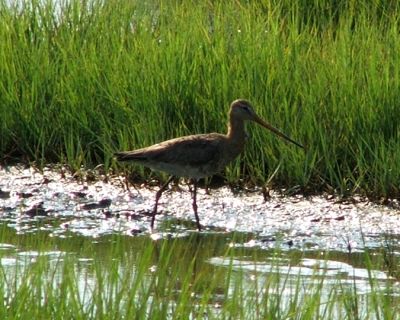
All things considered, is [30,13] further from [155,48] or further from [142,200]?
[142,200]

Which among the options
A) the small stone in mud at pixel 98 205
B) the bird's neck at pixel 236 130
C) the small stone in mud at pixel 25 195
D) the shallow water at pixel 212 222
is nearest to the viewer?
the shallow water at pixel 212 222

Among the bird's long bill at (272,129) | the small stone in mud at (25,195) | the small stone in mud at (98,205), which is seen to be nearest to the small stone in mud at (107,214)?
the small stone in mud at (98,205)

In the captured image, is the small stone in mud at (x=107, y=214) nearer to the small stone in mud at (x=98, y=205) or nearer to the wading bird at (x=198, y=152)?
the small stone in mud at (x=98, y=205)

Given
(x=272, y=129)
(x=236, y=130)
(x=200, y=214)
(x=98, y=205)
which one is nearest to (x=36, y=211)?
(x=98, y=205)

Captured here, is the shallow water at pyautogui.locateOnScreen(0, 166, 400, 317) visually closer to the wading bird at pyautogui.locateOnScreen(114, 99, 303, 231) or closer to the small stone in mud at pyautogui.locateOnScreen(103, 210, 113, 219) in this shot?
the small stone in mud at pyautogui.locateOnScreen(103, 210, 113, 219)

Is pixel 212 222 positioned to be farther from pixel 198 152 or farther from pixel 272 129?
pixel 272 129

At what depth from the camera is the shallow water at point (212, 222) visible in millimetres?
8375

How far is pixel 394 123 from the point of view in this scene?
33.1ft

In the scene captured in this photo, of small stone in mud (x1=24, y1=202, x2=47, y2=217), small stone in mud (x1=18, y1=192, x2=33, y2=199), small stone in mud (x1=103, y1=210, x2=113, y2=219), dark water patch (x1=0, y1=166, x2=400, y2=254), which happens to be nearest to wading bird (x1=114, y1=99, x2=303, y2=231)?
dark water patch (x1=0, y1=166, x2=400, y2=254)

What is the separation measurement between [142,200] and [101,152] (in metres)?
0.94

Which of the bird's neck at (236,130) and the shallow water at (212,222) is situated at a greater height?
the bird's neck at (236,130)

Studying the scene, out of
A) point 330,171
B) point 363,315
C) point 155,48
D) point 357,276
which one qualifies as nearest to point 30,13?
point 155,48

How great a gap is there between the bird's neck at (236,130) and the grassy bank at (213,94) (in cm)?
38

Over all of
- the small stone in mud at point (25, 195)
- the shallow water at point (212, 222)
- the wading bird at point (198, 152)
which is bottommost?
the shallow water at point (212, 222)
